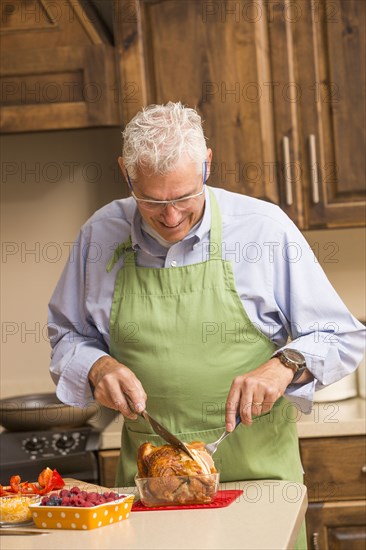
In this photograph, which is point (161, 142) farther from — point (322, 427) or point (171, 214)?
point (322, 427)

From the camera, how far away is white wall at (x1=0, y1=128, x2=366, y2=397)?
3.10m

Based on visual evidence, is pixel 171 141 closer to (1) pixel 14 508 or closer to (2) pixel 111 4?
(1) pixel 14 508

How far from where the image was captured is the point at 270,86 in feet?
8.82

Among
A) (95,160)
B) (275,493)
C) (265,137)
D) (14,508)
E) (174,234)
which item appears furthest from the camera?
(95,160)

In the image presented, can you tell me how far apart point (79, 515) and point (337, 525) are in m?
1.23

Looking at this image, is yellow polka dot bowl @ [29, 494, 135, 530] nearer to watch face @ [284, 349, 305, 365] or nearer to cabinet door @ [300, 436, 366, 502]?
watch face @ [284, 349, 305, 365]

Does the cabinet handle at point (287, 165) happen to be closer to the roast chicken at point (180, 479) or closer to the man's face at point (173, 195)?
the man's face at point (173, 195)

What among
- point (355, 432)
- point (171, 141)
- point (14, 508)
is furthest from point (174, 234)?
point (355, 432)

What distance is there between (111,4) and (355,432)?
151 centimetres

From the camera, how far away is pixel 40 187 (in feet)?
10.2

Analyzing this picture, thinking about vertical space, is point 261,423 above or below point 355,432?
above

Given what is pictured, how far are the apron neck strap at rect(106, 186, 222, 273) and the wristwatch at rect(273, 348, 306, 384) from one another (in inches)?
10.3

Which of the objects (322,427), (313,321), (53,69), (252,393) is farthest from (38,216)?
(252,393)

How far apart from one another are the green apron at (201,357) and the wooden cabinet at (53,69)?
104 cm
